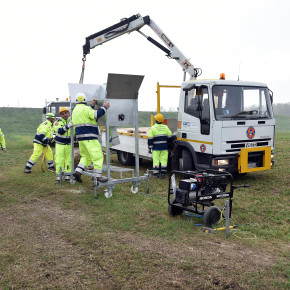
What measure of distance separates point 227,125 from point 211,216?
9.94 ft

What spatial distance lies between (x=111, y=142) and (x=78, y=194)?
4.44 feet

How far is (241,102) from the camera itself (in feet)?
26.3

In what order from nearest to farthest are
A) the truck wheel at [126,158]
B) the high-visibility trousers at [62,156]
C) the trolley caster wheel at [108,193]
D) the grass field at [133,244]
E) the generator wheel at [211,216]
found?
the grass field at [133,244], the generator wheel at [211,216], the trolley caster wheel at [108,193], the high-visibility trousers at [62,156], the truck wheel at [126,158]

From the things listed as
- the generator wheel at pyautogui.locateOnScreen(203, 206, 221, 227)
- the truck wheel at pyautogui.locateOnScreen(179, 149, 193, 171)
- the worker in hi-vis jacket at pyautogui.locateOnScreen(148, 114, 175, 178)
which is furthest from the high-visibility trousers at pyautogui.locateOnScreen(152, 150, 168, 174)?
the generator wheel at pyautogui.locateOnScreen(203, 206, 221, 227)

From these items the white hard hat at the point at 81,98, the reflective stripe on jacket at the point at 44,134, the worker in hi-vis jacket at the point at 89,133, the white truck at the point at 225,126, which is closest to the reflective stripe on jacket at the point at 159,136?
the white truck at the point at 225,126

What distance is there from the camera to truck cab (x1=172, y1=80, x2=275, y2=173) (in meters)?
7.71

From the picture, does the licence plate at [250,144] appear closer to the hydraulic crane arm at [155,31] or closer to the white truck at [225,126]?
the white truck at [225,126]

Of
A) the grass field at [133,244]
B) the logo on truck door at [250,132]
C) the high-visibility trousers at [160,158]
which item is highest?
the logo on truck door at [250,132]

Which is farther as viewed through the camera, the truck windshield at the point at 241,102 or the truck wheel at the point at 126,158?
the truck wheel at the point at 126,158

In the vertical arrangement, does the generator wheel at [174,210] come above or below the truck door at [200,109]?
below

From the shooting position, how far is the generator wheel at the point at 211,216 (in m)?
5.14

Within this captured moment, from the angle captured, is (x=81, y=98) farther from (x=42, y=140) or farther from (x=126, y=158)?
(x=126, y=158)

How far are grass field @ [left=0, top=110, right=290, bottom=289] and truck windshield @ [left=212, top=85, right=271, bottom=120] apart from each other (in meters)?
1.74

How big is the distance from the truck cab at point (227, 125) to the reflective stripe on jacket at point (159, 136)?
59 centimetres
